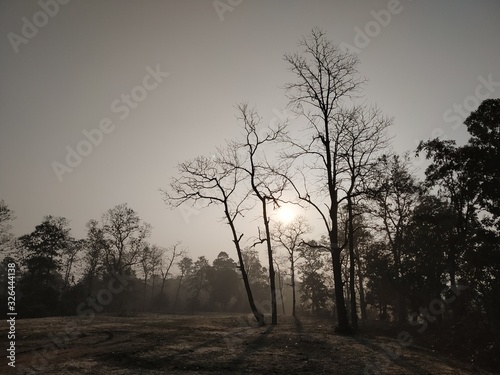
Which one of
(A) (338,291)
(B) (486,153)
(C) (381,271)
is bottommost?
(A) (338,291)

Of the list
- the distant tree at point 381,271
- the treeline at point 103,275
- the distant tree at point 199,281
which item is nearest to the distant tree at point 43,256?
the treeline at point 103,275

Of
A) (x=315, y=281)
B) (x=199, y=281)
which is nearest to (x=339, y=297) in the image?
(x=315, y=281)

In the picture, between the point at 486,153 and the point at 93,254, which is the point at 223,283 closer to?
the point at 93,254

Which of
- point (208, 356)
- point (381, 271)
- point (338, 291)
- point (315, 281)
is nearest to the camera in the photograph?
point (208, 356)

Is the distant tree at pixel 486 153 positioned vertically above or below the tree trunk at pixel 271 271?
above

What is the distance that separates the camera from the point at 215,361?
29.9 feet

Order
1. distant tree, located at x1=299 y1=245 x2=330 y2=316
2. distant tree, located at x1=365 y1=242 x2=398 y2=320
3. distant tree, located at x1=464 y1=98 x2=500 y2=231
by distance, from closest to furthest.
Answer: distant tree, located at x1=464 y1=98 x2=500 y2=231 < distant tree, located at x1=365 y1=242 x2=398 y2=320 < distant tree, located at x1=299 y1=245 x2=330 y2=316

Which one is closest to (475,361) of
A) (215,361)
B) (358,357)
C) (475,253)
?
(358,357)

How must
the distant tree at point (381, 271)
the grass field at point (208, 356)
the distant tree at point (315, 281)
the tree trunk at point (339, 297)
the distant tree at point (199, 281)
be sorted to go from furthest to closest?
the distant tree at point (199, 281), the distant tree at point (315, 281), the distant tree at point (381, 271), the tree trunk at point (339, 297), the grass field at point (208, 356)

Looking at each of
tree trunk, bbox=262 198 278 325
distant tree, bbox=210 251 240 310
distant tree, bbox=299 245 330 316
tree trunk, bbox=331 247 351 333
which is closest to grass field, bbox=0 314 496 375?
tree trunk, bbox=331 247 351 333

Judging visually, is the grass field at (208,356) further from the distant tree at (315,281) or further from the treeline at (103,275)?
the distant tree at (315,281)

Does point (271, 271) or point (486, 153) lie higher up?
point (486, 153)

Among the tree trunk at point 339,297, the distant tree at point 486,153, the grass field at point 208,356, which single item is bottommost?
the grass field at point 208,356

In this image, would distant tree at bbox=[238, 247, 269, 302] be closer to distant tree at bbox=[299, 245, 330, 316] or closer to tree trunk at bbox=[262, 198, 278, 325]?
distant tree at bbox=[299, 245, 330, 316]
